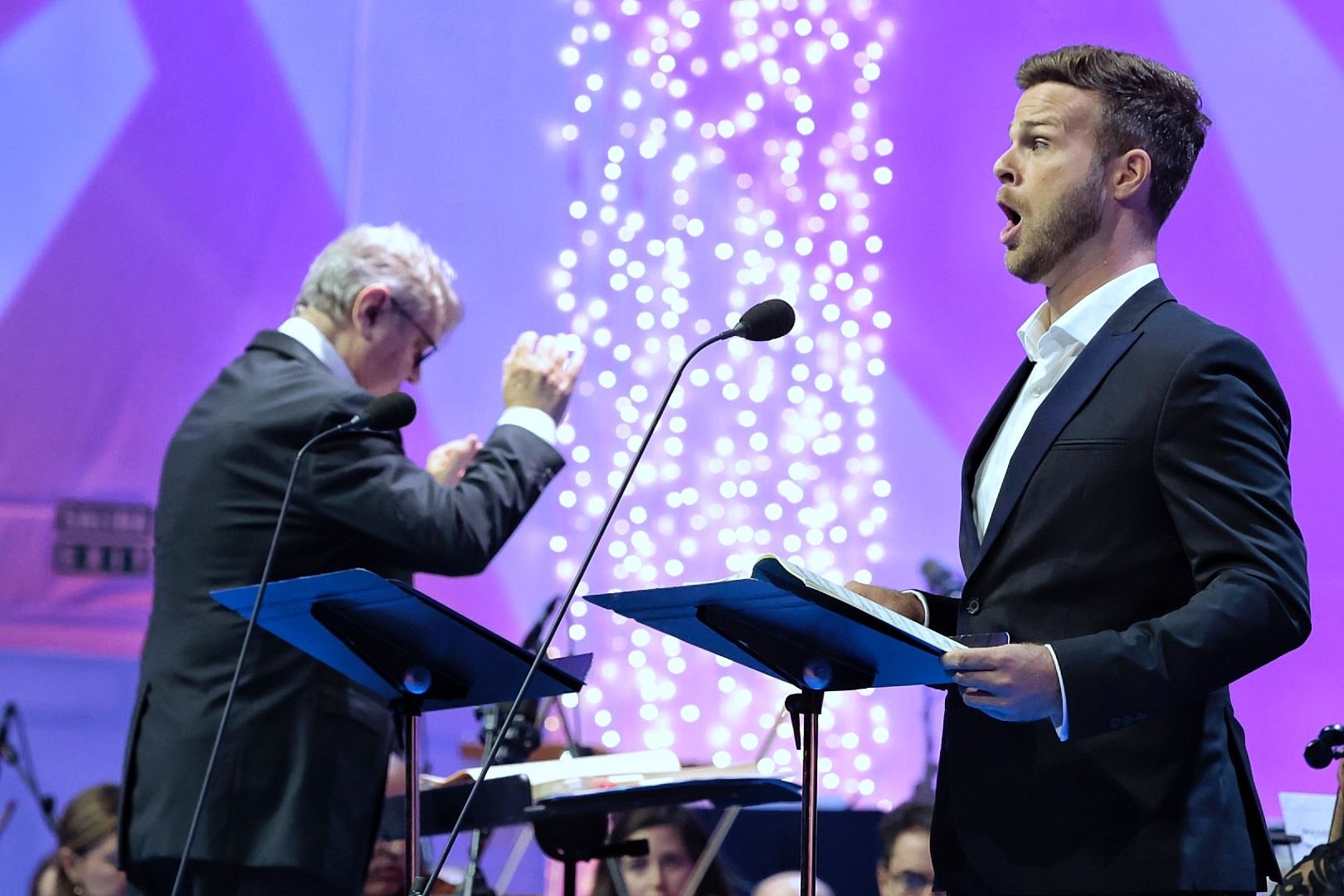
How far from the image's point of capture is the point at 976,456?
1913 mm

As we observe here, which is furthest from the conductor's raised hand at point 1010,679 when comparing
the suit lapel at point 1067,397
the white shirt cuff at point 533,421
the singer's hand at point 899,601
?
the white shirt cuff at point 533,421

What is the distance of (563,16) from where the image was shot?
4.67 meters

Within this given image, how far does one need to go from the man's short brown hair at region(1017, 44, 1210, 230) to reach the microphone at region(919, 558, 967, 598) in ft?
7.31

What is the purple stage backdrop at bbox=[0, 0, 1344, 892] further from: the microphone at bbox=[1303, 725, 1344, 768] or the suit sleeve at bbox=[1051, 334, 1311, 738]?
the suit sleeve at bbox=[1051, 334, 1311, 738]

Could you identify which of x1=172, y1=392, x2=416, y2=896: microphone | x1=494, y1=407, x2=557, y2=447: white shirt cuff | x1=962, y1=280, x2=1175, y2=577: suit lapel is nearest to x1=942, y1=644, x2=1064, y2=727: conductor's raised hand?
x1=962, y1=280, x2=1175, y2=577: suit lapel

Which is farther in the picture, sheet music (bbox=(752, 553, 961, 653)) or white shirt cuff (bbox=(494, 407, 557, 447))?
white shirt cuff (bbox=(494, 407, 557, 447))

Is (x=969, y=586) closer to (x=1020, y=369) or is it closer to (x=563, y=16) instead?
(x=1020, y=369)

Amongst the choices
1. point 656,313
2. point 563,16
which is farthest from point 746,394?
point 563,16

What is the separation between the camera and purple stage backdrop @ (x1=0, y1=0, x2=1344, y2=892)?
395 cm

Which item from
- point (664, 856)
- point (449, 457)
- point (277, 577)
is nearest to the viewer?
point (277, 577)

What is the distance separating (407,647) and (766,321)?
0.65 metres

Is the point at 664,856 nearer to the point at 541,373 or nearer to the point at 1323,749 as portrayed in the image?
the point at 541,373

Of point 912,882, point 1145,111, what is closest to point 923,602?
point 1145,111

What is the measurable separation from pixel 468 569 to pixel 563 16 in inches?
104
